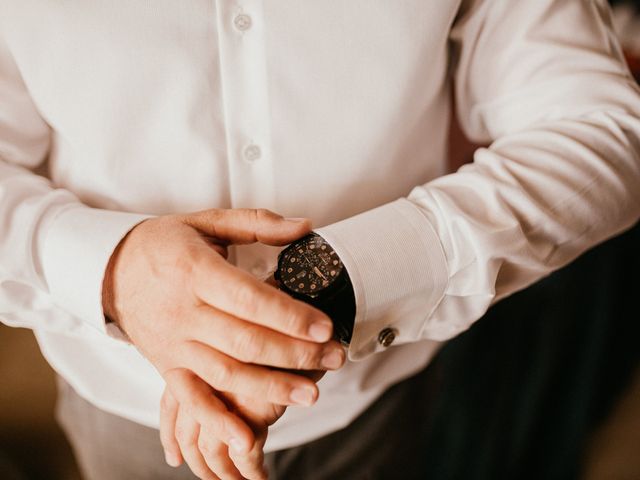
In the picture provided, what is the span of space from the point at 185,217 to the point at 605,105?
580 mm

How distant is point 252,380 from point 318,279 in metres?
0.13

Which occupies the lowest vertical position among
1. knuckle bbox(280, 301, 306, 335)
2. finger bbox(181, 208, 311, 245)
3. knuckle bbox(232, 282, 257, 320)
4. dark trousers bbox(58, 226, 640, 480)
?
dark trousers bbox(58, 226, 640, 480)

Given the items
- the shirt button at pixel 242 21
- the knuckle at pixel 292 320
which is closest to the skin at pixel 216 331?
the knuckle at pixel 292 320

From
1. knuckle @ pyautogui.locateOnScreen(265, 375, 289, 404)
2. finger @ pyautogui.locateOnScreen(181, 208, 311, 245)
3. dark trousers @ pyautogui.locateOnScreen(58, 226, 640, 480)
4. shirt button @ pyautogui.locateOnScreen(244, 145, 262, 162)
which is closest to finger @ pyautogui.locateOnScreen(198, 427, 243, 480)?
knuckle @ pyautogui.locateOnScreen(265, 375, 289, 404)

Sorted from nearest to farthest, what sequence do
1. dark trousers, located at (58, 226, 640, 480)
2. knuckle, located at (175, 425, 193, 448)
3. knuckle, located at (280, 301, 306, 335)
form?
knuckle, located at (280, 301, 306, 335), knuckle, located at (175, 425, 193, 448), dark trousers, located at (58, 226, 640, 480)

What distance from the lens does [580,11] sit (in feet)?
2.43

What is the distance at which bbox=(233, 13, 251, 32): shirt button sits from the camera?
2.14 ft

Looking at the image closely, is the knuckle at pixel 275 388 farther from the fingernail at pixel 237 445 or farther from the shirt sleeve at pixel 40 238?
the shirt sleeve at pixel 40 238

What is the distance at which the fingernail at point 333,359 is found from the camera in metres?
0.55

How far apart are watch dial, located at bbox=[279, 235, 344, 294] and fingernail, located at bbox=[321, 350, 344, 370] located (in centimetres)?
8

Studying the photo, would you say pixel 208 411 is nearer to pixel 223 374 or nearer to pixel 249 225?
pixel 223 374

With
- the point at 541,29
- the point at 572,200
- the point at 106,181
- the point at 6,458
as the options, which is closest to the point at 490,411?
the point at 572,200

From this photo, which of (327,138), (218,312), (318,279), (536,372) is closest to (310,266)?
(318,279)

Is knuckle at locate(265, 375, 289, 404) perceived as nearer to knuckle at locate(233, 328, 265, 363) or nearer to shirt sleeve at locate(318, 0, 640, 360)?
knuckle at locate(233, 328, 265, 363)
